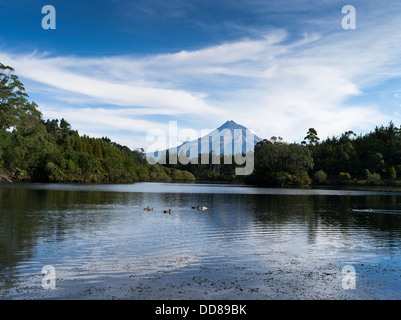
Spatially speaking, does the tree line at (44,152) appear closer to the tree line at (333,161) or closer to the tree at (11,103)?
the tree at (11,103)

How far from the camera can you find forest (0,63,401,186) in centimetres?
7875

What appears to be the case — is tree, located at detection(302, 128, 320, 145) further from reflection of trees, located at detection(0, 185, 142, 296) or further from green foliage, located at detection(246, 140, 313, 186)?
reflection of trees, located at detection(0, 185, 142, 296)

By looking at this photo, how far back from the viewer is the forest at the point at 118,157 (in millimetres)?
78750

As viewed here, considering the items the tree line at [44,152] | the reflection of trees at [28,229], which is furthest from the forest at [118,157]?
the reflection of trees at [28,229]

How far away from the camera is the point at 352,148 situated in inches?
4779

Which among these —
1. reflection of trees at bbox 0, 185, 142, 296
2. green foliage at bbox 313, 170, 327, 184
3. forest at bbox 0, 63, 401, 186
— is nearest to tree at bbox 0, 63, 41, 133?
forest at bbox 0, 63, 401, 186

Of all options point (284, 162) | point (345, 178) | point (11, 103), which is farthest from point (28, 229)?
point (345, 178)

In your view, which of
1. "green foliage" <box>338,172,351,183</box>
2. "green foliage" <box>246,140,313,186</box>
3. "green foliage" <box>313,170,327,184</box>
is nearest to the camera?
"green foliage" <box>246,140,313,186</box>

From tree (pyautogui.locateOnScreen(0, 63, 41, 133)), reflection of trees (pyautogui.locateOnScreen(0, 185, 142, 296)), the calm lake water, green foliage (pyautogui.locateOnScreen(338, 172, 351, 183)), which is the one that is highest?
tree (pyautogui.locateOnScreen(0, 63, 41, 133))

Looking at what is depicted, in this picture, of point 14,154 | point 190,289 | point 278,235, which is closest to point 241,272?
point 190,289

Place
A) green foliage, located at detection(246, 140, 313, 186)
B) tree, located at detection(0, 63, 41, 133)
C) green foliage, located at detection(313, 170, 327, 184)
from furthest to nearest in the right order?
green foliage, located at detection(313, 170, 327, 184) → green foliage, located at detection(246, 140, 313, 186) → tree, located at detection(0, 63, 41, 133)

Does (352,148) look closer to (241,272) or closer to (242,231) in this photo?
(242,231)

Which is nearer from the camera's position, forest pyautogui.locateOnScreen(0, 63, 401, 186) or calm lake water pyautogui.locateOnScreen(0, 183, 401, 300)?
calm lake water pyautogui.locateOnScreen(0, 183, 401, 300)

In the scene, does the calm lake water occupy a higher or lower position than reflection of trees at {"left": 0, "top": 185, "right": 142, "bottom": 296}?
lower
